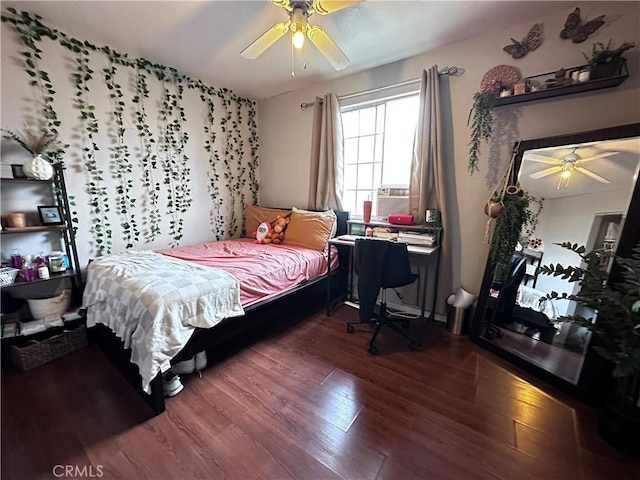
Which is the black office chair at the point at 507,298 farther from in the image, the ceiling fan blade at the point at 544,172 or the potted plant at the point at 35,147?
the potted plant at the point at 35,147

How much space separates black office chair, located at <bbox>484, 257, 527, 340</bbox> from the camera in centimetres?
208

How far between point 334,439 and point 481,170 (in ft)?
7.72

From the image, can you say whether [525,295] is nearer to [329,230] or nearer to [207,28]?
[329,230]

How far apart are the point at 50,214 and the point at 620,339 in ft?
12.7

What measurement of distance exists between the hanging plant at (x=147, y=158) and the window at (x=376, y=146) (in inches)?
83.1

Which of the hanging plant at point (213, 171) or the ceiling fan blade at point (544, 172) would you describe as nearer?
the ceiling fan blade at point (544, 172)

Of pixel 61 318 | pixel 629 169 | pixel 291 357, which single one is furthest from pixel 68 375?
pixel 629 169

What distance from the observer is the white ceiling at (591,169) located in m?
1.59

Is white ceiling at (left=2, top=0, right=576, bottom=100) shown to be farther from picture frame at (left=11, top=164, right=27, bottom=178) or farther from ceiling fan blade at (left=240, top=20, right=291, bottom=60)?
picture frame at (left=11, top=164, right=27, bottom=178)

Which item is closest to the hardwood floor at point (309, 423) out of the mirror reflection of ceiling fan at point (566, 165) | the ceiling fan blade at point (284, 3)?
the mirror reflection of ceiling fan at point (566, 165)

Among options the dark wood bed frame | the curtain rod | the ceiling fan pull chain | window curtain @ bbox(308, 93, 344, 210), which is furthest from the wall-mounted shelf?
the dark wood bed frame

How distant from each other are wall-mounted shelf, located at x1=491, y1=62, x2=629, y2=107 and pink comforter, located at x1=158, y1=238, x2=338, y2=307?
2.04 m

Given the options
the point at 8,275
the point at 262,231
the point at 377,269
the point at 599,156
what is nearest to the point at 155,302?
the point at 8,275

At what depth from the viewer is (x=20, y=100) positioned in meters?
2.01
